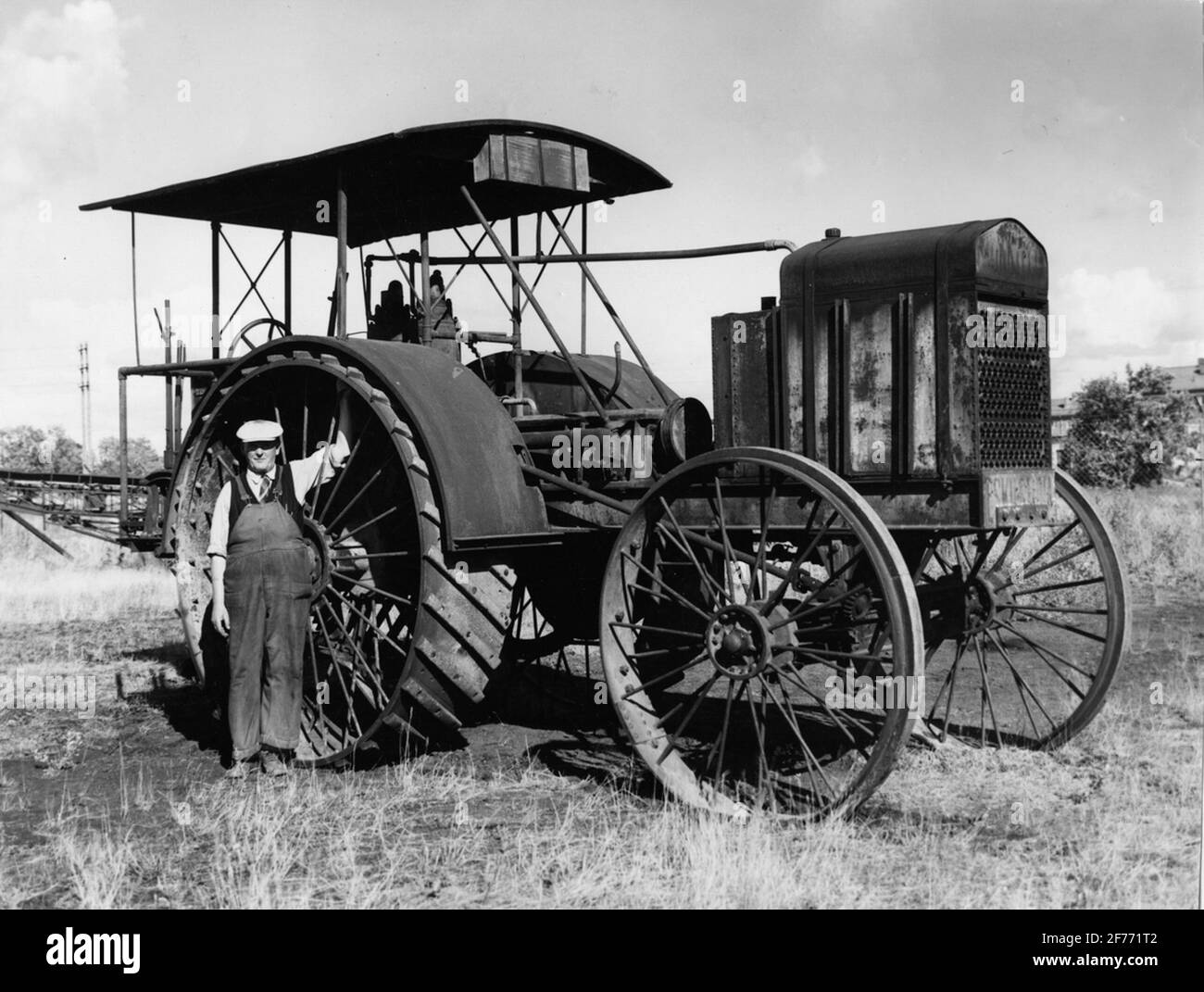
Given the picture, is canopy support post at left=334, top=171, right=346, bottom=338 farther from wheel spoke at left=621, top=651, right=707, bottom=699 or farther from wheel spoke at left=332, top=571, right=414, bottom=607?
wheel spoke at left=621, top=651, right=707, bottom=699

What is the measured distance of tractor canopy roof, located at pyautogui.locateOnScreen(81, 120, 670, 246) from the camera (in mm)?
7191

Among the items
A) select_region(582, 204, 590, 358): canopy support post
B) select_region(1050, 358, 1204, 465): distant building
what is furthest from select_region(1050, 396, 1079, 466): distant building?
select_region(582, 204, 590, 358): canopy support post

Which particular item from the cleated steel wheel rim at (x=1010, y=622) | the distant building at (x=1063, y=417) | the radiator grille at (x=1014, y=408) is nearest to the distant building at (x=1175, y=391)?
the distant building at (x=1063, y=417)

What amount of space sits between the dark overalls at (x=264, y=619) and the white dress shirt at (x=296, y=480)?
0.05m

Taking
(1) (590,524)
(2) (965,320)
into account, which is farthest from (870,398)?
(1) (590,524)

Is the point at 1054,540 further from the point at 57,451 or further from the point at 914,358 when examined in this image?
the point at 57,451

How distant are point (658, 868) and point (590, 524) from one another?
2.45m

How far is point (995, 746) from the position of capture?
6.88 meters

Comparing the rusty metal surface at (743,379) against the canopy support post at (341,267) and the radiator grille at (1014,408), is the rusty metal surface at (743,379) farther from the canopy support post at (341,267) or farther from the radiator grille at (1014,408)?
the canopy support post at (341,267)

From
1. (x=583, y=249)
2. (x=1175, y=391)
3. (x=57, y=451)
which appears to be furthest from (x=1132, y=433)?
(x=57, y=451)
